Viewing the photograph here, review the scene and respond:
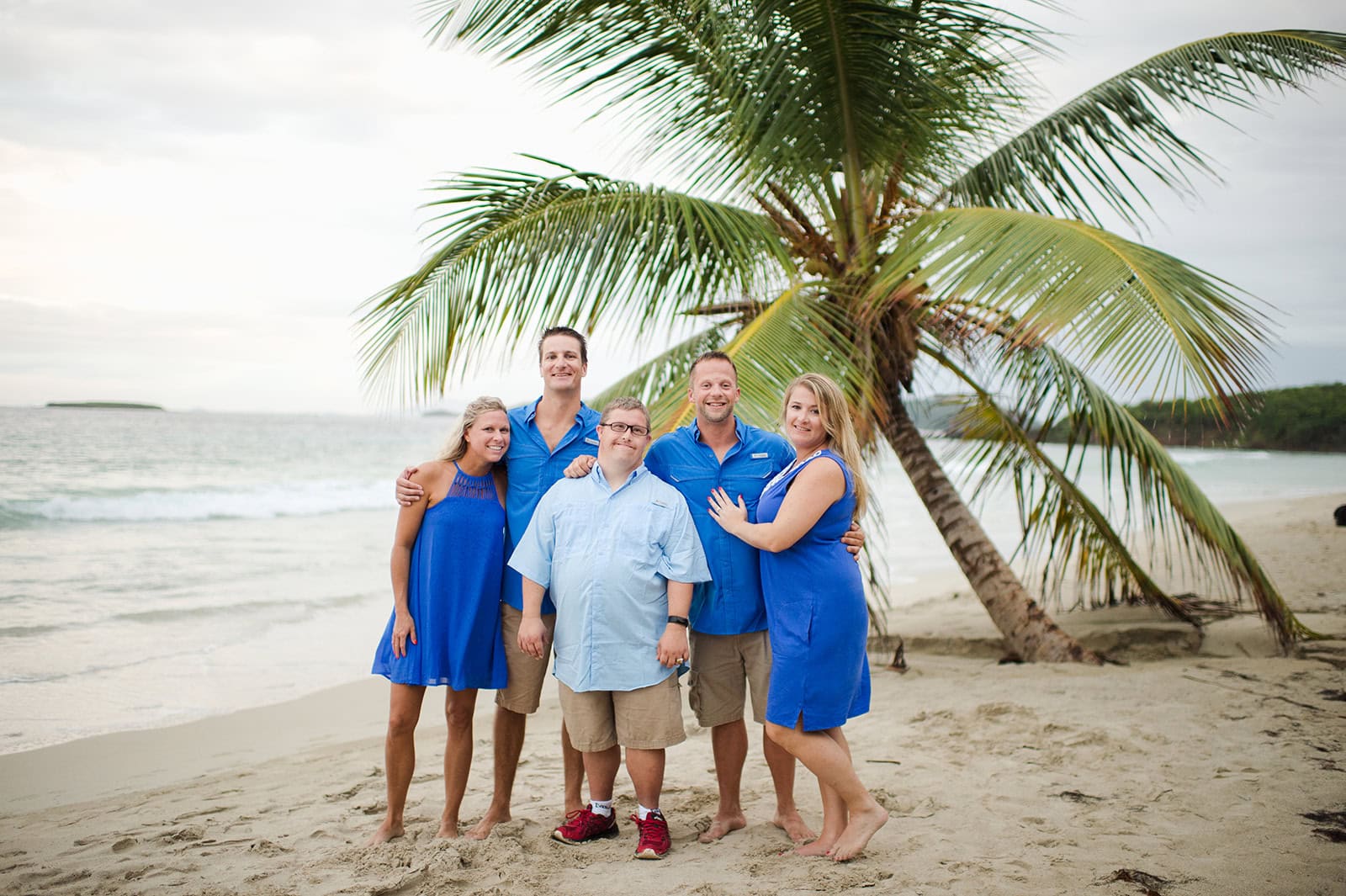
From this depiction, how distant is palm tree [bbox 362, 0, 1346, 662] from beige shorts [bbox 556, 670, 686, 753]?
1649 mm

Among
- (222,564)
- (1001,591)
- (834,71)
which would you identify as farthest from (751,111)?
(222,564)

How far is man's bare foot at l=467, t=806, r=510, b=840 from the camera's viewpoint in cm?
354

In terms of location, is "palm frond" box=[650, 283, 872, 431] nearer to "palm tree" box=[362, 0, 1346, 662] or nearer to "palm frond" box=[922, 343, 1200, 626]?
"palm tree" box=[362, 0, 1346, 662]

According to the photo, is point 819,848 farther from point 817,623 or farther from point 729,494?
point 729,494

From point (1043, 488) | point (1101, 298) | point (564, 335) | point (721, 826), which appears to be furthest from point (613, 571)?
point (1043, 488)

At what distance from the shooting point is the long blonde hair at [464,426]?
3.55 meters

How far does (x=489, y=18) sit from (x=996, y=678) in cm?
553

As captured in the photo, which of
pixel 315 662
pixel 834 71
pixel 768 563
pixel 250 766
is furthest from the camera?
pixel 315 662

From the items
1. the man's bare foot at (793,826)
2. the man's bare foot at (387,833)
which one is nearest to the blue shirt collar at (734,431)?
the man's bare foot at (793,826)

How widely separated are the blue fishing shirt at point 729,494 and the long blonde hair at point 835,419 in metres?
0.25

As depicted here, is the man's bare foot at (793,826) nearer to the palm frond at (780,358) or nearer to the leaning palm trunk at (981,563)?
the palm frond at (780,358)

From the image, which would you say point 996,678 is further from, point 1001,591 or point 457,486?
point 457,486

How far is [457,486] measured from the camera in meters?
3.56

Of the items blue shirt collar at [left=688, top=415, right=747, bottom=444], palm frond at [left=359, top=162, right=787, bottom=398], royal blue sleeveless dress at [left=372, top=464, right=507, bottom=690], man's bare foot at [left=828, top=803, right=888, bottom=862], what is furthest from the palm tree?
man's bare foot at [left=828, top=803, right=888, bottom=862]
